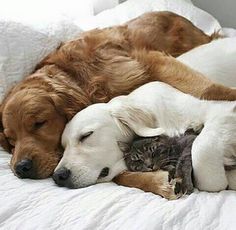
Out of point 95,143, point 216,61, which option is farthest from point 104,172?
point 216,61

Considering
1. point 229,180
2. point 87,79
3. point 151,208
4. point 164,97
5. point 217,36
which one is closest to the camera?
point 151,208

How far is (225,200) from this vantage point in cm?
123

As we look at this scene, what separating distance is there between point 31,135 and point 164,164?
465 millimetres

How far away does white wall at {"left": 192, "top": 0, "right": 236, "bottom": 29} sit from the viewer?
10.3ft

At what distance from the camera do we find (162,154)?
54.6 inches

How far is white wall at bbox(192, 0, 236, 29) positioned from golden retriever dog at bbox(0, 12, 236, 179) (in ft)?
3.65

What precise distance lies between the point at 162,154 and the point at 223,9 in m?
2.02

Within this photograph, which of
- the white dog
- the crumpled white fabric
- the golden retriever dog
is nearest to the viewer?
the crumpled white fabric

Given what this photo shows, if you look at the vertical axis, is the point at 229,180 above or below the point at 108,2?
below

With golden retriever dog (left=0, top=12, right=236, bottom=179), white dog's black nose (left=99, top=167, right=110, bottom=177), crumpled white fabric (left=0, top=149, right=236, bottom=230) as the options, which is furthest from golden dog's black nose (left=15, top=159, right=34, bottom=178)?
white dog's black nose (left=99, top=167, right=110, bottom=177)

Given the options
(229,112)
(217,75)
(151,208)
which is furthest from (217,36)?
(151,208)

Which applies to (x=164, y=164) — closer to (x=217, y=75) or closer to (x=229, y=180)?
(x=229, y=180)

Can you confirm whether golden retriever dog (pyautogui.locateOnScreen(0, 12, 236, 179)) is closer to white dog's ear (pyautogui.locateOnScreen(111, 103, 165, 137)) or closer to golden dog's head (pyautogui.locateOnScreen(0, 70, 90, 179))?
golden dog's head (pyautogui.locateOnScreen(0, 70, 90, 179))

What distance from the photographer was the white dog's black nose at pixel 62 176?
1.38 metres
